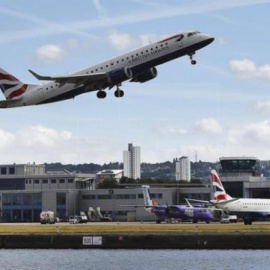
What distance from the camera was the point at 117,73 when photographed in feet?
433

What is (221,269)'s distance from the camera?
9988 cm

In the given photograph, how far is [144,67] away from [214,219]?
225ft

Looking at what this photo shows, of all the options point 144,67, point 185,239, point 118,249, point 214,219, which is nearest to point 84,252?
point 118,249

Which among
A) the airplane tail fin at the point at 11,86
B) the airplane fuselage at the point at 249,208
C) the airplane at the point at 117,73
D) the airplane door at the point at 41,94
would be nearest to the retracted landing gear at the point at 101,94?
the airplane at the point at 117,73

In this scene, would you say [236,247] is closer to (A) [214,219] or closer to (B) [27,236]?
(B) [27,236]

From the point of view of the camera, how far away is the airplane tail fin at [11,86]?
148750 millimetres

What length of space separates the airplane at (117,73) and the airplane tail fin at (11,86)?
5.40 metres

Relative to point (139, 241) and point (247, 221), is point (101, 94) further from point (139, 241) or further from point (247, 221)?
point (247, 221)

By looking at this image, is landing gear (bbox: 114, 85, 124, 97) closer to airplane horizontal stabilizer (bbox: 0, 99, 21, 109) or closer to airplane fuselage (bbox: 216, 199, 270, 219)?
airplane horizontal stabilizer (bbox: 0, 99, 21, 109)

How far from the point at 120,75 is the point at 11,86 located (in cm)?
2767

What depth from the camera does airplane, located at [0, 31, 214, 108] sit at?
129m

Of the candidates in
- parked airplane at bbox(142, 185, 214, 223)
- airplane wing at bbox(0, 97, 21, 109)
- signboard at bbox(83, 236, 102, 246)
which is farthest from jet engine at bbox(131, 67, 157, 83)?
parked airplane at bbox(142, 185, 214, 223)

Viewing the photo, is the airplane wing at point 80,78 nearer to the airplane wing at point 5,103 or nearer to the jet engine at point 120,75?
the jet engine at point 120,75

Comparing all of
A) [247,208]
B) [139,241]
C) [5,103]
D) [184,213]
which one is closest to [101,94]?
[5,103]
